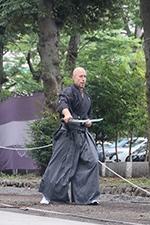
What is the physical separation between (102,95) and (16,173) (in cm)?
420

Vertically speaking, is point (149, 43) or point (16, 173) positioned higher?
point (149, 43)

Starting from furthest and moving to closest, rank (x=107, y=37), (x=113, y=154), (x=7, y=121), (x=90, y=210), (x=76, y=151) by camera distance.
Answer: (x=107, y=37)
(x=113, y=154)
(x=7, y=121)
(x=76, y=151)
(x=90, y=210)

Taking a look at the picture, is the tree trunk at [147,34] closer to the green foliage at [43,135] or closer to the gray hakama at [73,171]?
the gray hakama at [73,171]

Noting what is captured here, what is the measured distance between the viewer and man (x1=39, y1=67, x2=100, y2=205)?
5375mm

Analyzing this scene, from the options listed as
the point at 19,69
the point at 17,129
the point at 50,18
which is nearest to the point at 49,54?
the point at 50,18

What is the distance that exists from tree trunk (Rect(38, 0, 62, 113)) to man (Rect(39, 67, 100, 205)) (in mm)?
5946

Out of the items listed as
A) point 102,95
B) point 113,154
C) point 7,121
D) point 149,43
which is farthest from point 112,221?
point 113,154

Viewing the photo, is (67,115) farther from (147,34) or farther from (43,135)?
(43,135)

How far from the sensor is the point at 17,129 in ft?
43.7

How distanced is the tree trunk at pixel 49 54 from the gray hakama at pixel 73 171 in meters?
6.03

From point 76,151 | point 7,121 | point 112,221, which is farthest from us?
point 7,121

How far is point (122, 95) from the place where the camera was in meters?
13.0

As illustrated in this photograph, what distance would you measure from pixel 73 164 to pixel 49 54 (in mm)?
7027

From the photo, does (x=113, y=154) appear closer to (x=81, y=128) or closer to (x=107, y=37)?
(x=107, y=37)
